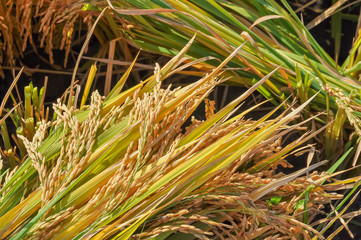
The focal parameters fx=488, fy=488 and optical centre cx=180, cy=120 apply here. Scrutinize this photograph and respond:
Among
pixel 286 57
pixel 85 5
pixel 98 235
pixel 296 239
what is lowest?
pixel 296 239

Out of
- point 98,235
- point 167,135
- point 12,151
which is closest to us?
point 98,235

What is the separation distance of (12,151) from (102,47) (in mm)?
374

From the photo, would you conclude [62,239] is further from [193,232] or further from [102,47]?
[102,47]

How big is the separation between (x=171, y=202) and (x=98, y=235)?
0.39 feet

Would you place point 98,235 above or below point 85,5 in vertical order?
below

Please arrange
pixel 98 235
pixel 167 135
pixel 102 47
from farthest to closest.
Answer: pixel 102 47 < pixel 167 135 < pixel 98 235

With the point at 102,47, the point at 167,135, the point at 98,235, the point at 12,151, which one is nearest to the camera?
the point at 98,235

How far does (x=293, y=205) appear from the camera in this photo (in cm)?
85

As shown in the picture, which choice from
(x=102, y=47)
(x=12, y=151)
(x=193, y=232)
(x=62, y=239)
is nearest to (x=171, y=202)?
(x=193, y=232)

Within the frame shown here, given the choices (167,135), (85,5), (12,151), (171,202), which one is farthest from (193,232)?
(85,5)

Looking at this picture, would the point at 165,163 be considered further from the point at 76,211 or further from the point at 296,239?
the point at 296,239

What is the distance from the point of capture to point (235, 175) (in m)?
0.83

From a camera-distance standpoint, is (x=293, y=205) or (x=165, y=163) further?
(x=293, y=205)

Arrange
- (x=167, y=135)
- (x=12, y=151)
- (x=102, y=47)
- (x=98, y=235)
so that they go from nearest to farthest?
(x=98, y=235) → (x=167, y=135) → (x=12, y=151) → (x=102, y=47)
